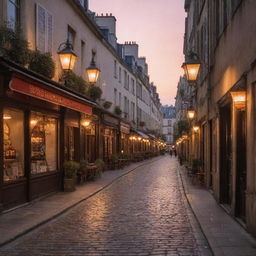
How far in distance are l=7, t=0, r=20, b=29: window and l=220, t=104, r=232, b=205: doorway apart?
20.5ft

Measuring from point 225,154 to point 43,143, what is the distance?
19.9ft

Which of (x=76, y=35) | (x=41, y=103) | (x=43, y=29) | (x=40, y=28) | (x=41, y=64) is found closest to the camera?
(x=41, y=64)

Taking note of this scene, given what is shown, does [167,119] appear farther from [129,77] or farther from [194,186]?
[194,186]

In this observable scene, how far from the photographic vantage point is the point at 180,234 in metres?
9.26

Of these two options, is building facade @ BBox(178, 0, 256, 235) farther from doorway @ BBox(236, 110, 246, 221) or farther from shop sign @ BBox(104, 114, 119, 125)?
shop sign @ BBox(104, 114, 119, 125)

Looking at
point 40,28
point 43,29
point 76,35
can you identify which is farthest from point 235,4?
point 76,35

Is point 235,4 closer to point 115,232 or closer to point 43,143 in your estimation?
point 115,232

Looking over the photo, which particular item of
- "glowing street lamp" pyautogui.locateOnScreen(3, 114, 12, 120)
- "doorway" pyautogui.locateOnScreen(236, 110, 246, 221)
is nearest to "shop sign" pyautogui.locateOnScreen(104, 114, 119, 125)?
"glowing street lamp" pyautogui.locateOnScreen(3, 114, 12, 120)

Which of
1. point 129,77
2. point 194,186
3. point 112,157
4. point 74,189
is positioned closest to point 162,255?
point 74,189

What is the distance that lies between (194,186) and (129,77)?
27.0m

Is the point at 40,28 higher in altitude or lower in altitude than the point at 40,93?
higher

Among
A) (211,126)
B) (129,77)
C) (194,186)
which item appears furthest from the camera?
(129,77)

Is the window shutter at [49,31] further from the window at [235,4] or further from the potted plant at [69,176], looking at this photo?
the window at [235,4]

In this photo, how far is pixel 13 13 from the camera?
44.7ft
